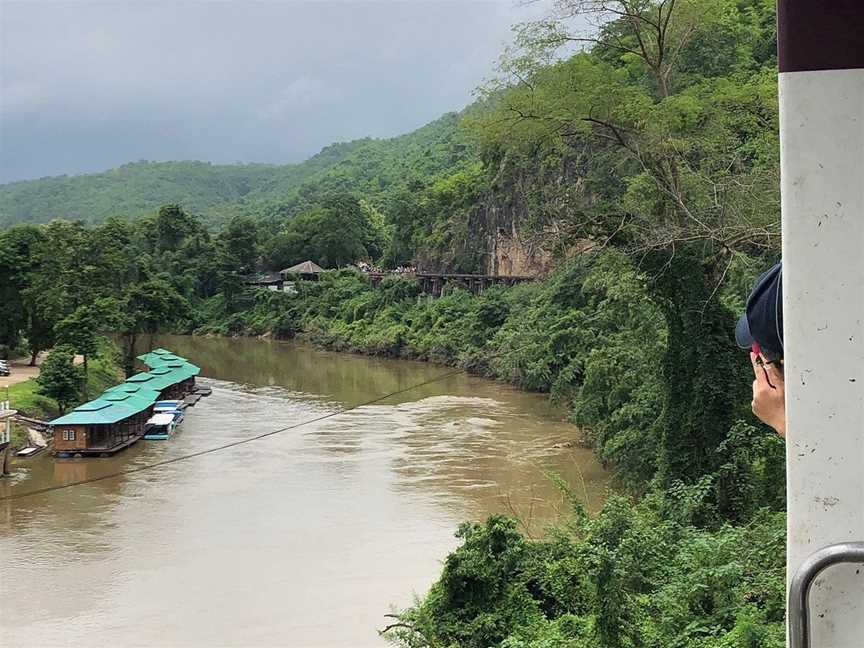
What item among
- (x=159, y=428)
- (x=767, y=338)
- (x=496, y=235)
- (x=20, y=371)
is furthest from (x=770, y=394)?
(x=496, y=235)

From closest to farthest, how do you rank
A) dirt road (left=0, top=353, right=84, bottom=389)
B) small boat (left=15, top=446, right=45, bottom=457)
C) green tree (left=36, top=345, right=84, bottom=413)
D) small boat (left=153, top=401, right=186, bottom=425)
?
small boat (left=15, top=446, right=45, bottom=457) < green tree (left=36, top=345, right=84, bottom=413) < small boat (left=153, top=401, right=186, bottom=425) < dirt road (left=0, top=353, right=84, bottom=389)

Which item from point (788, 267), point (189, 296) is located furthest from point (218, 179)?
point (788, 267)

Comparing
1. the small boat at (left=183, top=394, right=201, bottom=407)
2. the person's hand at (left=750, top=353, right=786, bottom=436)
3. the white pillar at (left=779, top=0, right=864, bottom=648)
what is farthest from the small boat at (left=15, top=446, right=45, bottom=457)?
the white pillar at (left=779, top=0, right=864, bottom=648)

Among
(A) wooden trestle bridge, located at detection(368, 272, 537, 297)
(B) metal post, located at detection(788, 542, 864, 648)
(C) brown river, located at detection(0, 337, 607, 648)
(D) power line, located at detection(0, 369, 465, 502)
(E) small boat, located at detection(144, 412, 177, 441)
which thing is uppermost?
(B) metal post, located at detection(788, 542, 864, 648)

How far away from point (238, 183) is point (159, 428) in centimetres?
7943

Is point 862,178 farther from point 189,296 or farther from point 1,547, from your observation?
point 189,296

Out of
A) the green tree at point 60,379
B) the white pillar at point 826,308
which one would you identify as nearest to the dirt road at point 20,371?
the green tree at point 60,379

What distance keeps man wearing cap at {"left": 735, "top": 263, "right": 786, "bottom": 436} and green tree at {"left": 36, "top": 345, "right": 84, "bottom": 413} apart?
57.0ft

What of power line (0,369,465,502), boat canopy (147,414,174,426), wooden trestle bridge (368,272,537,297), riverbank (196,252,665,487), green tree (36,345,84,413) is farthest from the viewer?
wooden trestle bridge (368,272,537,297)

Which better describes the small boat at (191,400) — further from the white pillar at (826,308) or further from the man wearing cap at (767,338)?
the white pillar at (826,308)

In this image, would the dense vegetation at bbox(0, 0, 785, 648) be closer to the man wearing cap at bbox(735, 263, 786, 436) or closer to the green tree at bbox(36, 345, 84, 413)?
the green tree at bbox(36, 345, 84, 413)

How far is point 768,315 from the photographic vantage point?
3.02 ft

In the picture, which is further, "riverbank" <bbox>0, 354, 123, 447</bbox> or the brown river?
"riverbank" <bbox>0, 354, 123, 447</bbox>

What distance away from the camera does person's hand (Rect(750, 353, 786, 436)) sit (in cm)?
95
